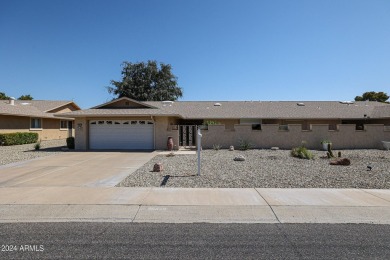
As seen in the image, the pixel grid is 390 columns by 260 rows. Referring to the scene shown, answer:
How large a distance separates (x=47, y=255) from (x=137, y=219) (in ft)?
6.68

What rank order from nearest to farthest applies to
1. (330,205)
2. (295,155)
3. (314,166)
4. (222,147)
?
(330,205)
(314,166)
(295,155)
(222,147)

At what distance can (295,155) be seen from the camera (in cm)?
1708

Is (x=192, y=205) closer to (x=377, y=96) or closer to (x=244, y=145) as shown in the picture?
(x=244, y=145)

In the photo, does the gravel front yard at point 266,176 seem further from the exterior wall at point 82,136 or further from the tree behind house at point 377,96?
the tree behind house at point 377,96

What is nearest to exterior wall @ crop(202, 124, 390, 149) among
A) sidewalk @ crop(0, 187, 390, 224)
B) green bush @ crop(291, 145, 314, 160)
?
green bush @ crop(291, 145, 314, 160)

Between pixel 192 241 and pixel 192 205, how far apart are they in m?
2.17

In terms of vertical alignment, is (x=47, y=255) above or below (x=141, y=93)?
below

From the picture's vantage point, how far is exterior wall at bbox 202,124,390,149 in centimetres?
2244

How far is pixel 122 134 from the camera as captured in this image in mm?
22375

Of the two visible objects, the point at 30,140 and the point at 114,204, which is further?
the point at 30,140

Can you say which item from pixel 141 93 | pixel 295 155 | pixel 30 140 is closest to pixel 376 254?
pixel 295 155

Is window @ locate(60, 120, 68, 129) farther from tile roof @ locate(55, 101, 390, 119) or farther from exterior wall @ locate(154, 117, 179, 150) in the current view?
exterior wall @ locate(154, 117, 179, 150)

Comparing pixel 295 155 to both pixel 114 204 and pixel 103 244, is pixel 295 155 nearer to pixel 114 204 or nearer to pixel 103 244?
pixel 114 204

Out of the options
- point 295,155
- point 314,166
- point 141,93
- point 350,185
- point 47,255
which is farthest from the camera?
point 141,93
